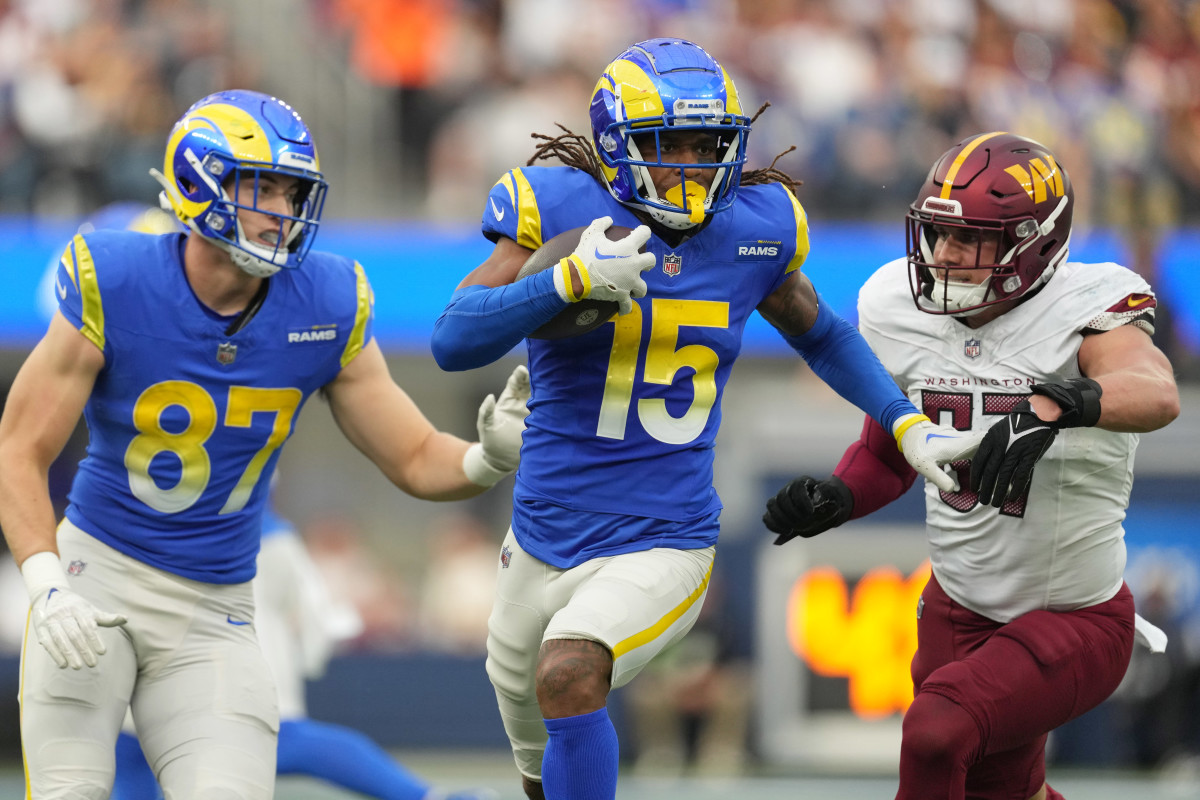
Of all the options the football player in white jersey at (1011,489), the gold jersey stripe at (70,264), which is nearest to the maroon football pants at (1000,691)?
the football player in white jersey at (1011,489)

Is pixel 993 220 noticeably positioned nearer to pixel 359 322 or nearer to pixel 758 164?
pixel 359 322

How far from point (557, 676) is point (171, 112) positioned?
7541 millimetres

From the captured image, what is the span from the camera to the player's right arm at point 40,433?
3451 mm

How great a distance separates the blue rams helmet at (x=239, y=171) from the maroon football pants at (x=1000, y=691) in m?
1.84

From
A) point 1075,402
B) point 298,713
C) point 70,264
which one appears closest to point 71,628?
point 70,264

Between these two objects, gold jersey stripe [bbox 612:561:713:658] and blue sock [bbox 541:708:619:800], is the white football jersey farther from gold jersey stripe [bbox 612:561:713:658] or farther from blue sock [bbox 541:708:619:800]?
blue sock [bbox 541:708:619:800]

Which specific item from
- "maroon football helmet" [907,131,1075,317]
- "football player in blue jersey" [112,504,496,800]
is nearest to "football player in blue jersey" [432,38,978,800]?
"maroon football helmet" [907,131,1075,317]

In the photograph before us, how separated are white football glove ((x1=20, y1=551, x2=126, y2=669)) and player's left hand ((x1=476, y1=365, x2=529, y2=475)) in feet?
3.33

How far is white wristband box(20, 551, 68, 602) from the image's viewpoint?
132 inches

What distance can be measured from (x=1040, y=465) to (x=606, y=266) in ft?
4.05

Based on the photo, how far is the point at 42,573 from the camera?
339cm

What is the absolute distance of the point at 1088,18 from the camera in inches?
434

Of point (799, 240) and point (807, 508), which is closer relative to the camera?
point (799, 240)

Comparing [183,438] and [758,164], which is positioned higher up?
[183,438]
